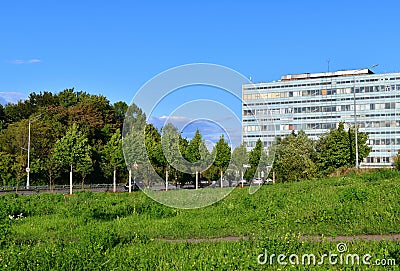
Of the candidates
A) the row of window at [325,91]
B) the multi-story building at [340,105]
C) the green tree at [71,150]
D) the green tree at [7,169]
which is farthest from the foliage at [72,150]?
the row of window at [325,91]

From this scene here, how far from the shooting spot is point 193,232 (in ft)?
42.1

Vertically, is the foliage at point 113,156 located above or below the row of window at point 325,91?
below

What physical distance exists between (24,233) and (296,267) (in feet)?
28.0

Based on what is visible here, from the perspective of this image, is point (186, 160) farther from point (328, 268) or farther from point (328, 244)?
point (328, 268)

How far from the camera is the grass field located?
848 cm

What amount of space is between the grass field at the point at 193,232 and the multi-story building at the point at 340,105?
78782 mm

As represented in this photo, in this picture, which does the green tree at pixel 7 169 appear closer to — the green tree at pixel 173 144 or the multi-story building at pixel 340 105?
the green tree at pixel 173 144

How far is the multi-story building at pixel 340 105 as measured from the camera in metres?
99.8

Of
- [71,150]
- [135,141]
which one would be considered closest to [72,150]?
[71,150]

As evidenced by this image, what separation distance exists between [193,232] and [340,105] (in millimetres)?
96587

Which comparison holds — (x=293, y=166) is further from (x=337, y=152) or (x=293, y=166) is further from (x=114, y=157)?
(x=114, y=157)

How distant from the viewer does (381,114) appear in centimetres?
10106

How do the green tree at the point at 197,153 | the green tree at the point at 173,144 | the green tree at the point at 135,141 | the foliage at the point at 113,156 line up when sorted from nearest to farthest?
the green tree at the point at 173,144 → the green tree at the point at 197,153 → the green tree at the point at 135,141 → the foliage at the point at 113,156

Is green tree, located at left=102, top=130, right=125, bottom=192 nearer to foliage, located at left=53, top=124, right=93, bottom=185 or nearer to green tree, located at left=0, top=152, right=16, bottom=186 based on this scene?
foliage, located at left=53, top=124, right=93, bottom=185
